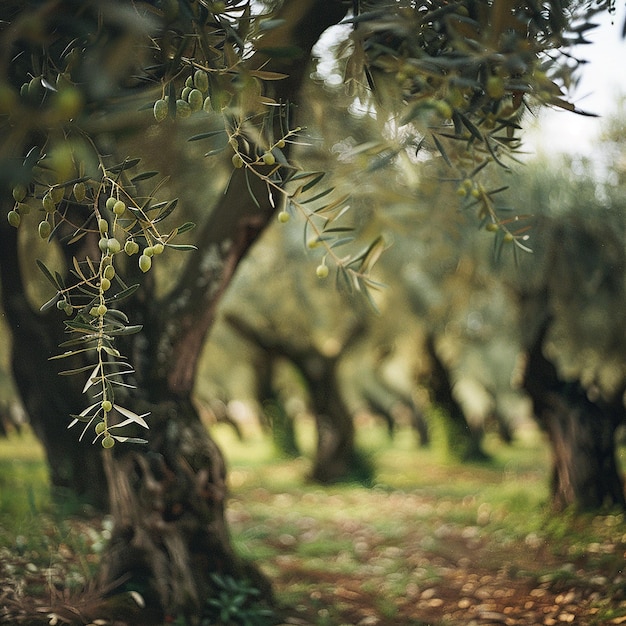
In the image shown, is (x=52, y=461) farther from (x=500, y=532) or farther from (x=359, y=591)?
(x=500, y=532)

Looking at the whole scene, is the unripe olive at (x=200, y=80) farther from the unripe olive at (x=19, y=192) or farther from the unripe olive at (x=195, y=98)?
the unripe olive at (x=19, y=192)

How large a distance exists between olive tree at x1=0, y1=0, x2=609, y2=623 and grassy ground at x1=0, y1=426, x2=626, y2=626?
0.38m

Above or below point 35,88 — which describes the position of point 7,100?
below

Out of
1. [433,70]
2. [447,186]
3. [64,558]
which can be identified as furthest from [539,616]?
[447,186]

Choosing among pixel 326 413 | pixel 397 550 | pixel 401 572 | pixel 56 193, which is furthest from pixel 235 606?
pixel 326 413

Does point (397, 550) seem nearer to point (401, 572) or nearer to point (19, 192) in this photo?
point (401, 572)

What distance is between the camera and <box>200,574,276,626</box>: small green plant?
2.48 meters

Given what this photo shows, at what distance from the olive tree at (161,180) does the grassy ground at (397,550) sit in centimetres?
38

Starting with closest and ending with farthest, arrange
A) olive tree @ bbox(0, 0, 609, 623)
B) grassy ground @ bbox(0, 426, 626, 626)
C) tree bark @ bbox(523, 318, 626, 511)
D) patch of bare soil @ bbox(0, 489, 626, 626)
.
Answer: olive tree @ bbox(0, 0, 609, 623)
patch of bare soil @ bbox(0, 489, 626, 626)
grassy ground @ bbox(0, 426, 626, 626)
tree bark @ bbox(523, 318, 626, 511)

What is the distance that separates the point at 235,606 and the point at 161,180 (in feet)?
5.43

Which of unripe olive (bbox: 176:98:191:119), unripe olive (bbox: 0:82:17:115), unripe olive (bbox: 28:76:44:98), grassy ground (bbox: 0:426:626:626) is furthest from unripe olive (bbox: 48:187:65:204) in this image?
grassy ground (bbox: 0:426:626:626)

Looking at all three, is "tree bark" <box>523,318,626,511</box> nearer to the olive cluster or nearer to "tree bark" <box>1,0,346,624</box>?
"tree bark" <box>1,0,346,624</box>

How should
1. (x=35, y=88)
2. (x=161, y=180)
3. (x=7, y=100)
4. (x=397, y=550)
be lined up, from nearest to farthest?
(x=7, y=100)
(x=35, y=88)
(x=161, y=180)
(x=397, y=550)

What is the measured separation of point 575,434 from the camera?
4625 mm
